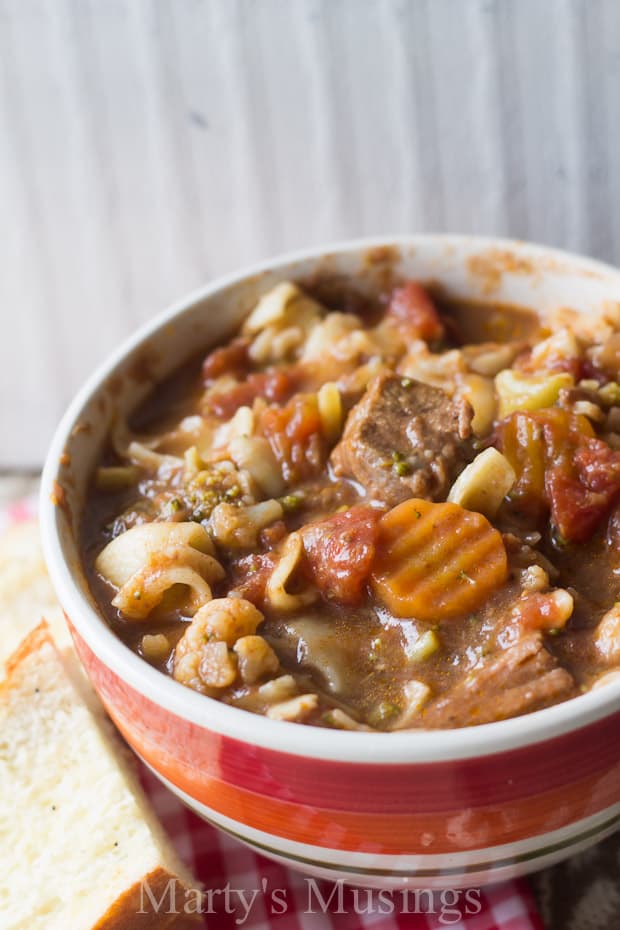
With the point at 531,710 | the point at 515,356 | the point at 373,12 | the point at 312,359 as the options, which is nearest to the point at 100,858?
the point at 531,710

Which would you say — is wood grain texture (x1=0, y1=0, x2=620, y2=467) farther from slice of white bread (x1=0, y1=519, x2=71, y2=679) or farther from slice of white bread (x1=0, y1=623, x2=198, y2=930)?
slice of white bread (x1=0, y1=623, x2=198, y2=930)

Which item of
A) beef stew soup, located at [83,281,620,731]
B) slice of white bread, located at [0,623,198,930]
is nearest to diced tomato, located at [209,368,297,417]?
→ beef stew soup, located at [83,281,620,731]

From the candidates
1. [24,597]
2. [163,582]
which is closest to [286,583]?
[163,582]

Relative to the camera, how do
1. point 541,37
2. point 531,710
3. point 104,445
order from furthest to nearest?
point 541,37
point 104,445
point 531,710

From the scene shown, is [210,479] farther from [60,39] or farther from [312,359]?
[60,39]

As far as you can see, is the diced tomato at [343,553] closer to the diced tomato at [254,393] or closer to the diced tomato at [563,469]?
the diced tomato at [563,469]
